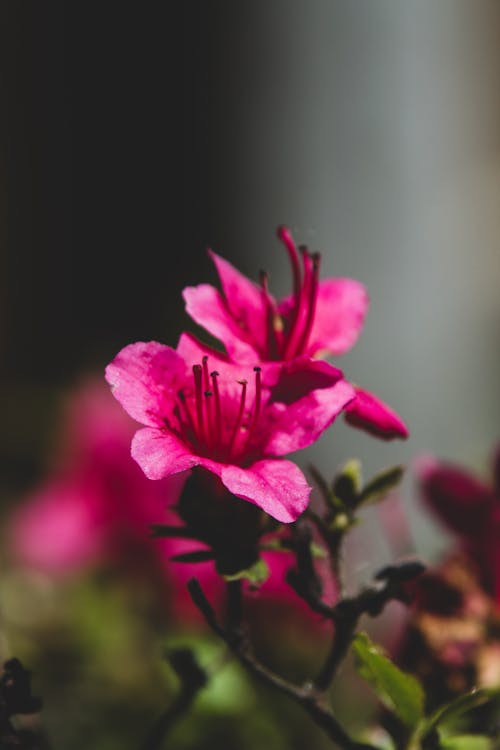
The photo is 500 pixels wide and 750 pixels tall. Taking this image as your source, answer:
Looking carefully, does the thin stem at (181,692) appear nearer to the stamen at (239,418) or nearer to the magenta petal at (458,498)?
the stamen at (239,418)

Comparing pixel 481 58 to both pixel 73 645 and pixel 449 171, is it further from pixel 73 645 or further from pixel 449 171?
pixel 73 645

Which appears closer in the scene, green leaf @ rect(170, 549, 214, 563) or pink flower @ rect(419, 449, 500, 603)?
green leaf @ rect(170, 549, 214, 563)

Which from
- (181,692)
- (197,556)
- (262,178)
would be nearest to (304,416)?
(197,556)

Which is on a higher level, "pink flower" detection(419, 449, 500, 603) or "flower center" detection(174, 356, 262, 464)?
"flower center" detection(174, 356, 262, 464)

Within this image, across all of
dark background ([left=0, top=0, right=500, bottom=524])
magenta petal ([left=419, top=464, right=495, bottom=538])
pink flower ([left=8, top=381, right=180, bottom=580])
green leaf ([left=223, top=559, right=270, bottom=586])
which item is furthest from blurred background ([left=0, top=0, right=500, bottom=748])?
green leaf ([left=223, top=559, right=270, bottom=586])

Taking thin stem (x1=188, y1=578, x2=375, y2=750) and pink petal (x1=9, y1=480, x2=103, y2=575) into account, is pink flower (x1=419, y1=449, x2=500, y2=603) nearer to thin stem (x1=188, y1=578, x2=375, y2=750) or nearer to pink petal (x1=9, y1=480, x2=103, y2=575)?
thin stem (x1=188, y1=578, x2=375, y2=750)

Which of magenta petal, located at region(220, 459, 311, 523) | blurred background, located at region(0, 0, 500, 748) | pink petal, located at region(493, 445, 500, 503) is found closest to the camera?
magenta petal, located at region(220, 459, 311, 523)
